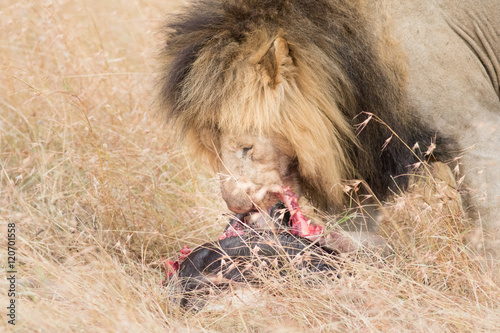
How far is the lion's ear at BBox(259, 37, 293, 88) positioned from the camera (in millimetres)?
2854

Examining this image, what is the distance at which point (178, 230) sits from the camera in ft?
12.7

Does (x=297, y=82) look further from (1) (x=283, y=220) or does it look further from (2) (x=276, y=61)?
(1) (x=283, y=220)

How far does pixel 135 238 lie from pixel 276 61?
155cm

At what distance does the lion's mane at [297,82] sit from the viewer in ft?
9.66

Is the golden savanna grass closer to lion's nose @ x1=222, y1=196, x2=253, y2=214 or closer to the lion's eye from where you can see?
lion's nose @ x1=222, y1=196, x2=253, y2=214

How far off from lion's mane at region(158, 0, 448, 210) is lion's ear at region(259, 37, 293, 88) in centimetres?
1

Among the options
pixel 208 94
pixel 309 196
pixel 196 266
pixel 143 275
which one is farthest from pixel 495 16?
pixel 143 275

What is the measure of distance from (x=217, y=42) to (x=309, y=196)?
36.5 inches

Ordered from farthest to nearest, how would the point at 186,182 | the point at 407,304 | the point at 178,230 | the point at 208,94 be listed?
the point at 186,182, the point at 178,230, the point at 208,94, the point at 407,304

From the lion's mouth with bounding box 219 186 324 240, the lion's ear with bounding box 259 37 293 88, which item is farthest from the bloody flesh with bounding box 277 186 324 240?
the lion's ear with bounding box 259 37 293 88

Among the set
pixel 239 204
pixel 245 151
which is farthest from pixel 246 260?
pixel 245 151

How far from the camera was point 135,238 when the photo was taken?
385cm

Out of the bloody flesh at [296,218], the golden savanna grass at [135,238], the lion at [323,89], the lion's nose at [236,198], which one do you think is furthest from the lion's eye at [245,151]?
the golden savanna grass at [135,238]

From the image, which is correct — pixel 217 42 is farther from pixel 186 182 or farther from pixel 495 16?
pixel 186 182
